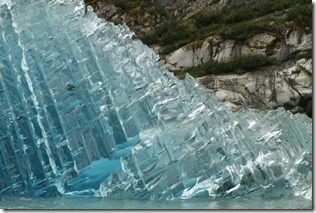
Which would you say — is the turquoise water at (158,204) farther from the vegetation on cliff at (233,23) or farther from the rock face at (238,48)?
the vegetation on cliff at (233,23)

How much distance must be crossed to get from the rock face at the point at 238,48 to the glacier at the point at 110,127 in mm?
9635

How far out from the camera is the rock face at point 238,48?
15.0 meters

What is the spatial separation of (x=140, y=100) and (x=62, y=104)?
3.10 ft

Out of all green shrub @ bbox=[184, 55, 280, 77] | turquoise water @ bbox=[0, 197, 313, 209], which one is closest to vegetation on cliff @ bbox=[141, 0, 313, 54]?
green shrub @ bbox=[184, 55, 280, 77]

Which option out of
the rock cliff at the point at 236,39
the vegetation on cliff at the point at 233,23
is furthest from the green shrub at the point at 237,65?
the vegetation on cliff at the point at 233,23

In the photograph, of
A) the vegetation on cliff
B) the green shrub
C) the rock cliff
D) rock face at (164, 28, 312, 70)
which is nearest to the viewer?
the rock cliff

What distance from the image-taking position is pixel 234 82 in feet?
47.6

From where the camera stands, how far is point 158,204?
463cm

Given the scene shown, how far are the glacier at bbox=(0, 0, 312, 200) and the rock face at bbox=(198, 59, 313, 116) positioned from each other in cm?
794

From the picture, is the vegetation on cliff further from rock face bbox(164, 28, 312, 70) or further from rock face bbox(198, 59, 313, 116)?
rock face bbox(198, 59, 313, 116)

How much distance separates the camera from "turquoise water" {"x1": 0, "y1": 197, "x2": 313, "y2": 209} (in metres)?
4.39

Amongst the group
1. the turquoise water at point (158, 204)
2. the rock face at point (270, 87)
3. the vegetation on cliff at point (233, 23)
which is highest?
the vegetation on cliff at point (233, 23)

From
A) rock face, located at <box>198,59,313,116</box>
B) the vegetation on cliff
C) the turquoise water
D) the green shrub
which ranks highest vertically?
the vegetation on cliff

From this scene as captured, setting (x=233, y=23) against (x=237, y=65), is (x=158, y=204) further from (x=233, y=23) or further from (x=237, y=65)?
(x=233, y=23)
